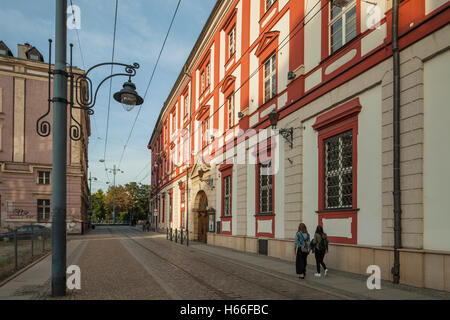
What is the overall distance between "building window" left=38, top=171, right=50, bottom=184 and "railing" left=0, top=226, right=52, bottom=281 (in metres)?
20.8

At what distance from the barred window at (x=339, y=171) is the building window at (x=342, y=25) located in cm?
294

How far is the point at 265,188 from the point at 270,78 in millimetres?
4929

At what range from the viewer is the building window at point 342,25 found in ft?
37.6

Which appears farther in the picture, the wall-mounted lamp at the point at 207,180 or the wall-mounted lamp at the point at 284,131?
the wall-mounted lamp at the point at 207,180

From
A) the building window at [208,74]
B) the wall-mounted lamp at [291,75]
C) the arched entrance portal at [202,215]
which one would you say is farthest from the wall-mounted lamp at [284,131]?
the arched entrance portal at [202,215]

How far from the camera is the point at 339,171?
11.8 m

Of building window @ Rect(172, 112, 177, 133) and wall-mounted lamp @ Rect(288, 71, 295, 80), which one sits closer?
wall-mounted lamp @ Rect(288, 71, 295, 80)

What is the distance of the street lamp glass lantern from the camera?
8.38 m

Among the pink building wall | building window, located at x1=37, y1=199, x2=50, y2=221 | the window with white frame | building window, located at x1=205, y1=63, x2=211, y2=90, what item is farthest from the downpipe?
building window, located at x1=37, y1=199, x2=50, y2=221

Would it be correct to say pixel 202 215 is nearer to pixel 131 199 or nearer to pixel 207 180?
pixel 207 180

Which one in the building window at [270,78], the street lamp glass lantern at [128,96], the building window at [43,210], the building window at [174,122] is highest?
the building window at [174,122]

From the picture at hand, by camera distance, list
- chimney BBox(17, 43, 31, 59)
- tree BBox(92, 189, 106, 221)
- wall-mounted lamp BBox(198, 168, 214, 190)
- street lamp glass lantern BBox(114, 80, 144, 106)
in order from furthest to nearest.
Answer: tree BBox(92, 189, 106, 221) → chimney BBox(17, 43, 31, 59) → wall-mounted lamp BBox(198, 168, 214, 190) → street lamp glass lantern BBox(114, 80, 144, 106)

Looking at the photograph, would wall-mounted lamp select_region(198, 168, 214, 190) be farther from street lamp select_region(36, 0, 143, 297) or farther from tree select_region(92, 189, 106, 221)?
tree select_region(92, 189, 106, 221)

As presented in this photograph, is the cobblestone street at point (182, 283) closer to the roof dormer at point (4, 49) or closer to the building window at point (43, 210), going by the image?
the building window at point (43, 210)
